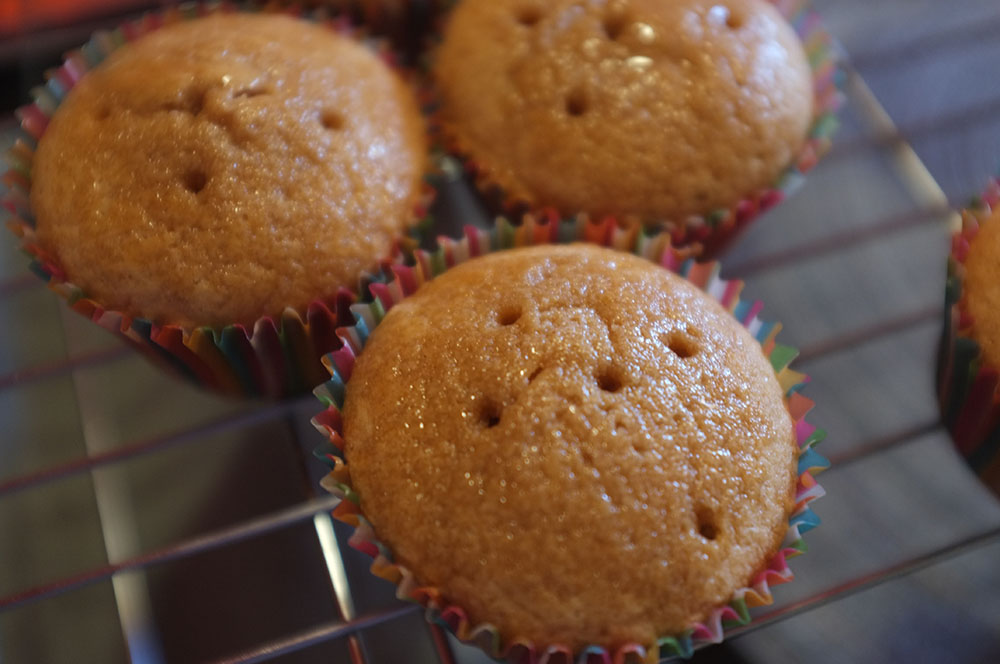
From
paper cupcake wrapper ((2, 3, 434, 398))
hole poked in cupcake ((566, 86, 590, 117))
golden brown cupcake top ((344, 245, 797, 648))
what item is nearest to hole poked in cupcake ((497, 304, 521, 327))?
golden brown cupcake top ((344, 245, 797, 648))

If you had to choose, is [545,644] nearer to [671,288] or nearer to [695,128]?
[671,288]

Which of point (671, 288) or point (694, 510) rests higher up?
point (671, 288)

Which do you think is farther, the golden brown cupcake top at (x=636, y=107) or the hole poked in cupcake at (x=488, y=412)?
the golden brown cupcake top at (x=636, y=107)

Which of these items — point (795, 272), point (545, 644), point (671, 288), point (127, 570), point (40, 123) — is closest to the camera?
point (545, 644)

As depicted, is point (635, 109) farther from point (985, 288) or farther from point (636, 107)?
point (985, 288)

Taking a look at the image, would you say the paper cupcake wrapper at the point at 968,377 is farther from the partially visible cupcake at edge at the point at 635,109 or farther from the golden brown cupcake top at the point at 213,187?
the golden brown cupcake top at the point at 213,187

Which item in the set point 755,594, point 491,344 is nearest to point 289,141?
point 491,344

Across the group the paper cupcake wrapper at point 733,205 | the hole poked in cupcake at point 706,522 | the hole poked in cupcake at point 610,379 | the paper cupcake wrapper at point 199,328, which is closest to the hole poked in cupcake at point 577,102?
the paper cupcake wrapper at point 733,205
